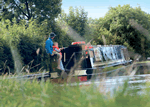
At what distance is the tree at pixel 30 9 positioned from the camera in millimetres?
40469

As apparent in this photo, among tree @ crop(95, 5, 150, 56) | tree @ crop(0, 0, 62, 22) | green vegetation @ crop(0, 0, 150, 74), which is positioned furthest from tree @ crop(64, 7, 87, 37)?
tree @ crop(0, 0, 62, 22)

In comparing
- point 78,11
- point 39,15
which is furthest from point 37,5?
point 78,11

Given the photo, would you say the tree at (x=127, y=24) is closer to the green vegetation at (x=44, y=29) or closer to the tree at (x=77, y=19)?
the green vegetation at (x=44, y=29)

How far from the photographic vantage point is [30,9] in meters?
41.4

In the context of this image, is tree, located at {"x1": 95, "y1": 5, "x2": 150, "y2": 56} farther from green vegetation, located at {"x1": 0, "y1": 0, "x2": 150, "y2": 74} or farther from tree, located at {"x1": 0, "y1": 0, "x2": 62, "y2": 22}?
tree, located at {"x1": 0, "y1": 0, "x2": 62, "y2": 22}

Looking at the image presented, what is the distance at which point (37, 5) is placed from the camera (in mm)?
40719

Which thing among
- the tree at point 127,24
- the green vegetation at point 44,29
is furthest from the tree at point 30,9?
the tree at point 127,24

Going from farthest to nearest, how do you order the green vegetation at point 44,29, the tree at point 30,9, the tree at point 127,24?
the tree at point 127,24 < the tree at point 30,9 < the green vegetation at point 44,29

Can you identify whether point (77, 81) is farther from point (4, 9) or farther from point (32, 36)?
point (4, 9)

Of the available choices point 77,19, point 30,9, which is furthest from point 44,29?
point 77,19

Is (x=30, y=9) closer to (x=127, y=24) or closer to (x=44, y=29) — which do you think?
(x=44, y=29)

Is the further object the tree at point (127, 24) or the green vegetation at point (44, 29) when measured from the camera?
the tree at point (127, 24)

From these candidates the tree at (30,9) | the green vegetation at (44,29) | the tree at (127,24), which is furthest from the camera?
the tree at (127,24)

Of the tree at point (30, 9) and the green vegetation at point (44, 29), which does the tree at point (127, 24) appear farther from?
the tree at point (30, 9)
